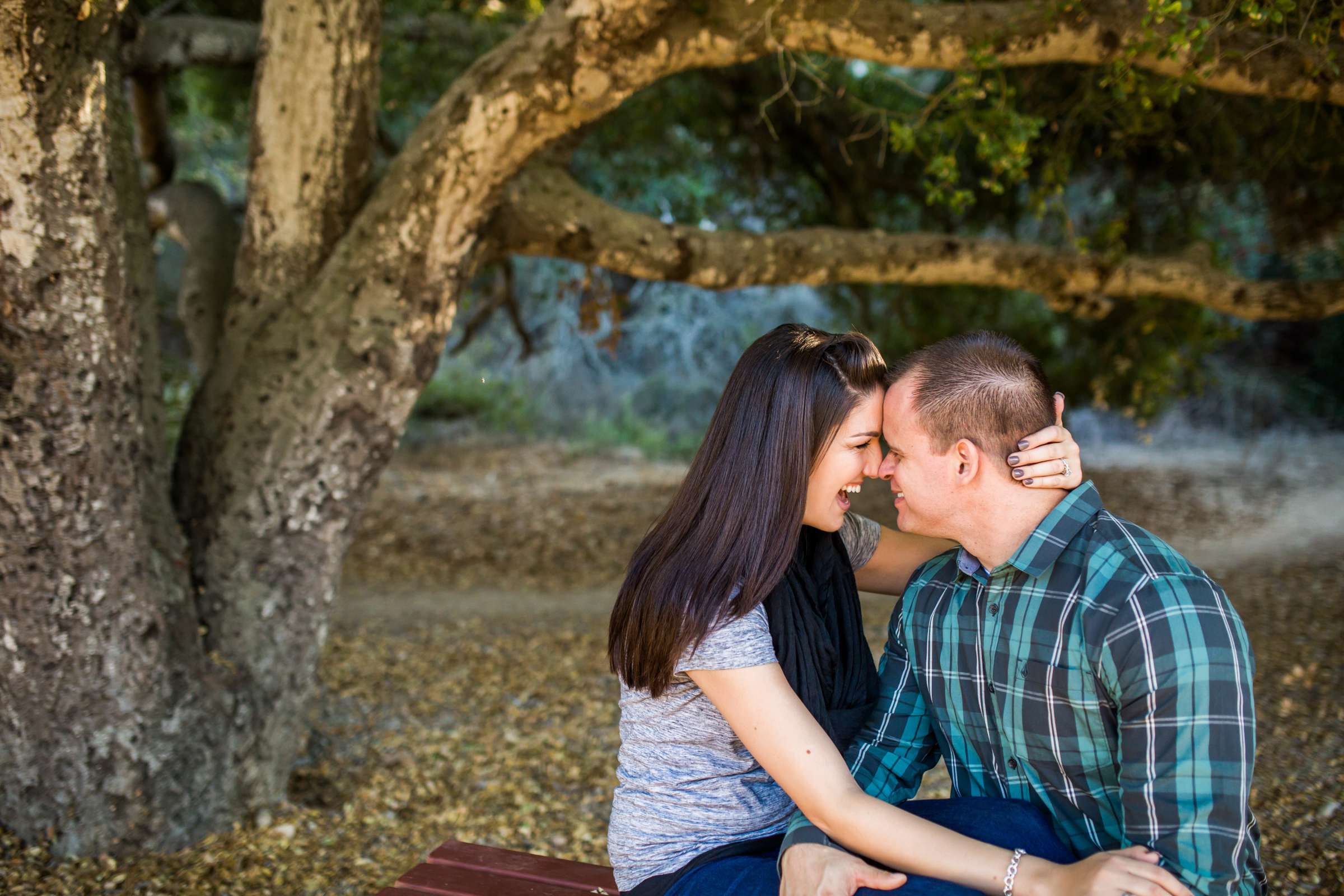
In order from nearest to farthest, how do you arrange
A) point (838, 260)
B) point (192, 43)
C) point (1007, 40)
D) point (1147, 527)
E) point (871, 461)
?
point (871, 461) → point (1007, 40) → point (838, 260) → point (192, 43) → point (1147, 527)

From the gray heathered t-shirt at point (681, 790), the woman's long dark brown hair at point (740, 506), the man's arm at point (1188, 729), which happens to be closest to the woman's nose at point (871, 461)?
the woman's long dark brown hair at point (740, 506)

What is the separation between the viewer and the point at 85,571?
2941 mm

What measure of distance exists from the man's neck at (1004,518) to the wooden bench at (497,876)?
1.15 metres

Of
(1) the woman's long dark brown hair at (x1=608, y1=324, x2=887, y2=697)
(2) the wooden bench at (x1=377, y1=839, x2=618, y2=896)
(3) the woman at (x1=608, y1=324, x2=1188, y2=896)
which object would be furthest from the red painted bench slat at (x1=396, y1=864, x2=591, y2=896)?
(1) the woman's long dark brown hair at (x1=608, y1=324, x2=887, y2=697)

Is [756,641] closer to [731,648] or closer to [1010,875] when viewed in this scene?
[731,648]

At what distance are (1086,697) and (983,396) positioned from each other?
0.56 meters

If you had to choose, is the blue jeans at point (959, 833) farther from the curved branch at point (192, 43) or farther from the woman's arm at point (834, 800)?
the curved branch at point (192, 43)

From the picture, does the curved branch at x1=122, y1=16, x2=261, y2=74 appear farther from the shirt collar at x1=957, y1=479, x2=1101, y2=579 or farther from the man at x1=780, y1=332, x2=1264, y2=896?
the shirt collar at x1=957, y1=479, x2=1101, y2=579

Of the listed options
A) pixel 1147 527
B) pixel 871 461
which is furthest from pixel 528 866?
pixel 1147 527

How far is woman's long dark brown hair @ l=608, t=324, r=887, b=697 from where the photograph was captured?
1909 mm

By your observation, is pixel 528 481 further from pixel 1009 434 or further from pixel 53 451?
pixel 1009 434

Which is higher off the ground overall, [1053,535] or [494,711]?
[1053,535]

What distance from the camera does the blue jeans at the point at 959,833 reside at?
69.3 inches

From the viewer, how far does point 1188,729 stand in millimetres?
1584
